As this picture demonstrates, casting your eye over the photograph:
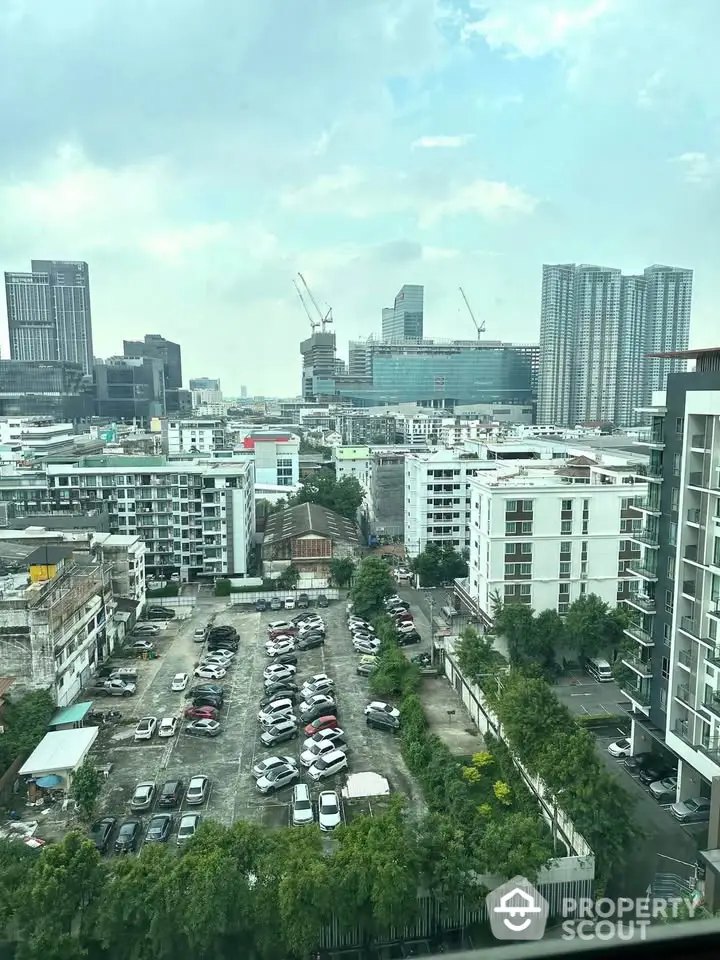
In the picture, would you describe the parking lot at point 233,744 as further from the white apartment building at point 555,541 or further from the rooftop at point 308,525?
the rooftop at point 308,525

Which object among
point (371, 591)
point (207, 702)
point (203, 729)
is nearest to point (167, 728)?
point (203, 729)

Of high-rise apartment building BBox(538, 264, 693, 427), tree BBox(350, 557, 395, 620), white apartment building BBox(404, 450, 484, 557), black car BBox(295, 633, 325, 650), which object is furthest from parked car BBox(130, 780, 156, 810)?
high-rise apartment building BBox(538, 264, 693, 427)

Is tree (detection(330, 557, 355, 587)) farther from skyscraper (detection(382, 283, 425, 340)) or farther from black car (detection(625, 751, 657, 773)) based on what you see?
skyscraper (detection(382, 283, 425, 340))

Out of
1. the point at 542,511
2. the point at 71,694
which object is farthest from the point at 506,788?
the point at 71,694

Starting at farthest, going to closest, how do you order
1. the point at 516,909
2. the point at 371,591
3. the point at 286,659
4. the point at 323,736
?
1. the point at 371,591
2. the point at 286,659
3. the point at 323,736
4. the point at 516,909

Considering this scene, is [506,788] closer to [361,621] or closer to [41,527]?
[361,621]

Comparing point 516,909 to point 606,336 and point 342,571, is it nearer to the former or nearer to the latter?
point 342,571
